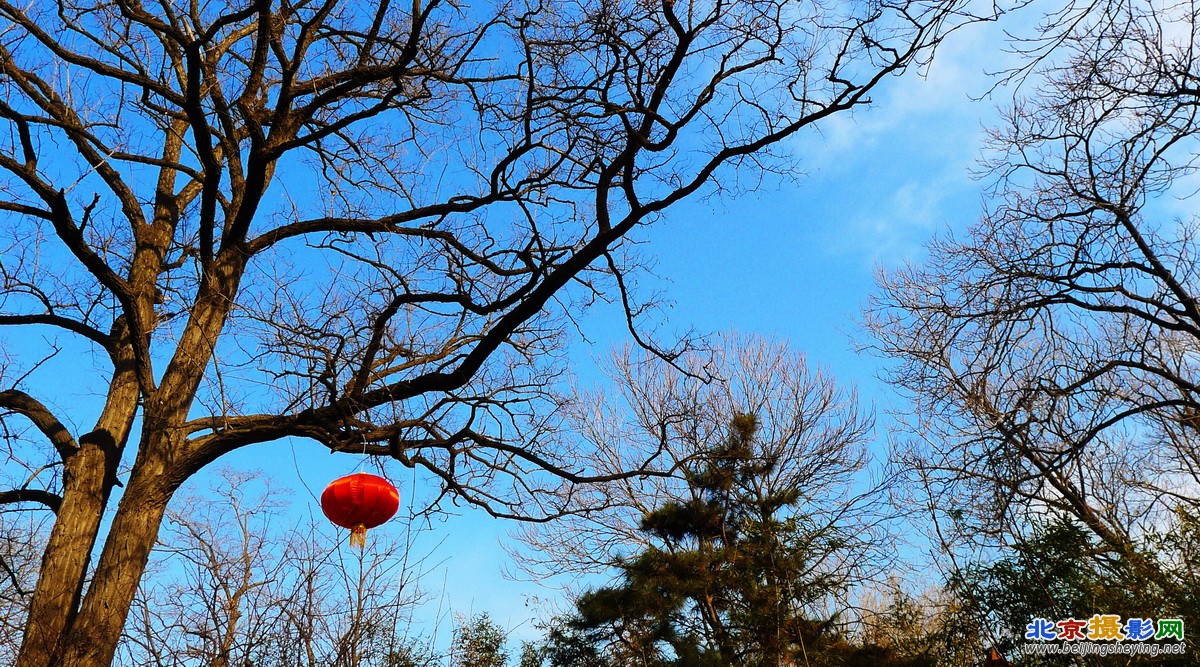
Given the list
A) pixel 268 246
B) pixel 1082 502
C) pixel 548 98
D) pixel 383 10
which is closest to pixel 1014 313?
pixel 1082 502

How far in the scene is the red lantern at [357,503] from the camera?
170 inches

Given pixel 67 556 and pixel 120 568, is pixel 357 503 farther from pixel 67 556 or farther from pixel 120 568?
pixel 67 556

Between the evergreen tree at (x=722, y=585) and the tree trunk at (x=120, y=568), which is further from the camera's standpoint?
the evergreen tree at (x=722, y=585)

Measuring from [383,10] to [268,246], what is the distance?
178cm

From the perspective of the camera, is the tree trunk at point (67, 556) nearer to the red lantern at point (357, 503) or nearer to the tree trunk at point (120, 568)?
the tree trunk at point (120, 568)

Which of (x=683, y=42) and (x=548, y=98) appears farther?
(x=548, y=98)

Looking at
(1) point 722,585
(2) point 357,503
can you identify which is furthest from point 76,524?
(1) point 722,585

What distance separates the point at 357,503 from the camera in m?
4.31

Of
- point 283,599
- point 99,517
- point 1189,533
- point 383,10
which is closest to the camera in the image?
point 283,599

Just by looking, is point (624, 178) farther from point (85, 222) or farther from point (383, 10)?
point (85, 222)

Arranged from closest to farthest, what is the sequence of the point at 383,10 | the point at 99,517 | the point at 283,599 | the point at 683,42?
the point at 283,599 → the point at 683,42 → the point at 99,517 → the point at 383,10

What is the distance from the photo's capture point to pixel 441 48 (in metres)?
5.44

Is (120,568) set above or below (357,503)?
below

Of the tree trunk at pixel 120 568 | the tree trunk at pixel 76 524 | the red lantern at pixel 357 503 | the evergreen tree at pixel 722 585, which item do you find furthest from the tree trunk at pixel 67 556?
the evergreen tree at pixel 722 585
